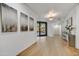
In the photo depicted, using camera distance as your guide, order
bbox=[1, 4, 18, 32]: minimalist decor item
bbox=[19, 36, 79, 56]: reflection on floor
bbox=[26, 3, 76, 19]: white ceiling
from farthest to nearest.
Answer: bbox=[26, 3, 76, 19]: white ceiling
bbox=[19, 36, 79, 56]: reflection on floor
bbox=[1, 4, 18, 32]: minimalist decor item

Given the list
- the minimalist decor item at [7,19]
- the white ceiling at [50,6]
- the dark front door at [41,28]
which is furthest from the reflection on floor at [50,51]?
the dark front door at [41,28]

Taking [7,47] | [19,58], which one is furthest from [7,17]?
[19,58]

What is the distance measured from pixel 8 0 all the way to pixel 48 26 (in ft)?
44.7

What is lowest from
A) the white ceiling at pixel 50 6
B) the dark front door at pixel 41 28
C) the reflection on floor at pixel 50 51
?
the reflection on floor at pixel 50 51

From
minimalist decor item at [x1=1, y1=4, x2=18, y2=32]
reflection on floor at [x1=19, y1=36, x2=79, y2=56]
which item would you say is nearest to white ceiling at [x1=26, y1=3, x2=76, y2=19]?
minimalist decor item at [x1=1, y1=4, x2=18, y2=32]

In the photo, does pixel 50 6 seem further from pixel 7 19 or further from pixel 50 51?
pixel 7 19

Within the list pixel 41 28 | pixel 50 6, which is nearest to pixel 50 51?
pixel 50 6

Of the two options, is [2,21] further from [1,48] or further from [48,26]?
[48,26]

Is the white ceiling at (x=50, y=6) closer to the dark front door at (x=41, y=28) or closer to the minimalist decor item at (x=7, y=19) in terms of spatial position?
the minimalist decor item at (x=7, y=19)

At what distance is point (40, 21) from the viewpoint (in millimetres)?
14328

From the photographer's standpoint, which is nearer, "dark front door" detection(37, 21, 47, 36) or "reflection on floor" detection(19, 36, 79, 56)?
Result: "reflection on floor" detection(19, 36, 79, 56)

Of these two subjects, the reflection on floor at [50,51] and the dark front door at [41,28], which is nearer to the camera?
the reflection on floor at [50,51]

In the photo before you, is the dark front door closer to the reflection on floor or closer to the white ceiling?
the white ceiling

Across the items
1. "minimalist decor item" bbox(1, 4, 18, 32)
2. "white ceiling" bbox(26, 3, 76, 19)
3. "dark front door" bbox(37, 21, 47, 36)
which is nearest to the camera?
"minimalist decor item" bbox(1, 4, 18, 32)
